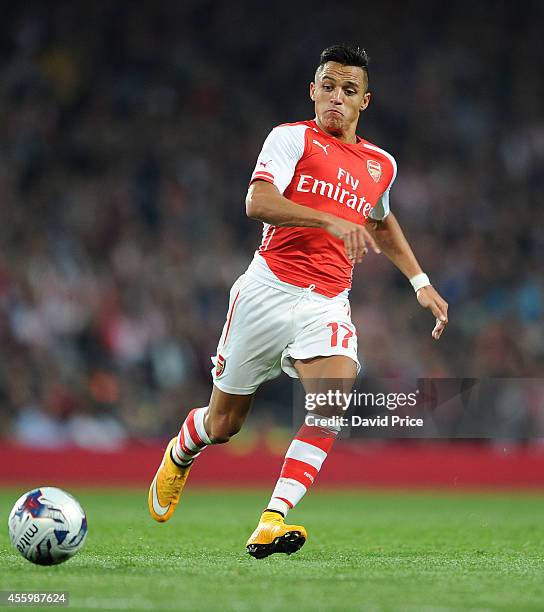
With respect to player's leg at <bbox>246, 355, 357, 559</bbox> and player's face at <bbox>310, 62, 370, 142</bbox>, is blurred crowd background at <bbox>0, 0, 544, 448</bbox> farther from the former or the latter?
player's leg at <bbox>246, 355, 357, 559</bbox>

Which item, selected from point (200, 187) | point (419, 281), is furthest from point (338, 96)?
point (200, 187)

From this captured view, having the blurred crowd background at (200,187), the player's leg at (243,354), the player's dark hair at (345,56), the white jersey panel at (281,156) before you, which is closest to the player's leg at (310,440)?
the player's leg at (243,354)

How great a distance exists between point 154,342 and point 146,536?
8065 millimetres

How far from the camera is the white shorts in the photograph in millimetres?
6742

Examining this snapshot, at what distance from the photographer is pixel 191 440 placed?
24.3ft

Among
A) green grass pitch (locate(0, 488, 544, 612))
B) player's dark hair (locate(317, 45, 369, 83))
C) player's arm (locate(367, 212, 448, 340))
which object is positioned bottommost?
green grass pitch (locate(0, 488, 544, 612))

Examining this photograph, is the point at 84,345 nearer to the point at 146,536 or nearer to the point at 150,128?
the point at 150,128

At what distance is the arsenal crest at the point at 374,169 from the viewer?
283 inches

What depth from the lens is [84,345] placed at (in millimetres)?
15609

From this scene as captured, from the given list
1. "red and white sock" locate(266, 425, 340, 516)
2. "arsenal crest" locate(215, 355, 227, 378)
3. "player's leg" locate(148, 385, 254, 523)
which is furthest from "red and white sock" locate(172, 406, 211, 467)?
"red and white sock" locate(266, 425, 340, 516)

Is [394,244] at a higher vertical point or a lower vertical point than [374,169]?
lower

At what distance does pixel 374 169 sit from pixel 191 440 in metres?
1.99

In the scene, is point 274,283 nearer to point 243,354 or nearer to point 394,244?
point 243,354

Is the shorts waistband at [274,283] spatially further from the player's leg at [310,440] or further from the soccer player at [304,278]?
the player's leg at [310,440]
